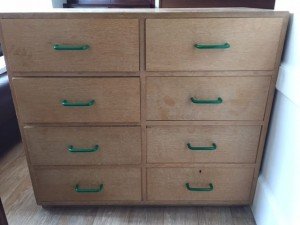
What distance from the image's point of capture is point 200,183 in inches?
43.6

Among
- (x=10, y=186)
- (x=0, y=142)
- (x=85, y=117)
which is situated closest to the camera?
(x=85, y=117)

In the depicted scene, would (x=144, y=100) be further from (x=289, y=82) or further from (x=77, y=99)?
(x=289, y=82)

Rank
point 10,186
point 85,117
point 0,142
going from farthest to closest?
point 0,142 < point 10,186 < point 85,117

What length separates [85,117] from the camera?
993 millimetres

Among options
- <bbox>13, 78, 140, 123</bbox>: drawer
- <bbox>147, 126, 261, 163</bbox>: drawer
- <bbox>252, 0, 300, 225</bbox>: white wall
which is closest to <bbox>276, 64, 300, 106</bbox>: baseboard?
<bbox>252, 0, 300, 225</bbox>: white wall

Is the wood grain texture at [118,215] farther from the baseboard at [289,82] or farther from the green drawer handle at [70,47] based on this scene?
the green drawer handle at [70,47]

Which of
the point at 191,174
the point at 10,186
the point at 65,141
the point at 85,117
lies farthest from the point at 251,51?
the point at 10,186

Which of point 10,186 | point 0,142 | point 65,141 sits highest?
point 65,141

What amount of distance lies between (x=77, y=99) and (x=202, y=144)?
0.51 metres

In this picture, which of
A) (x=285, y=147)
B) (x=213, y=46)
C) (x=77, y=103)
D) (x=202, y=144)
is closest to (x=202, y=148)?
(x=202, y=144)

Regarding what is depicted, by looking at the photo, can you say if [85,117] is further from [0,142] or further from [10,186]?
[0,142]

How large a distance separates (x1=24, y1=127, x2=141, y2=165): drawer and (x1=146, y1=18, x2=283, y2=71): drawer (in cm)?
30

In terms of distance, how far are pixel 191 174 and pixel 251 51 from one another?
21.1 inches

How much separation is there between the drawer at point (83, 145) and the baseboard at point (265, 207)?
0.52 meters
